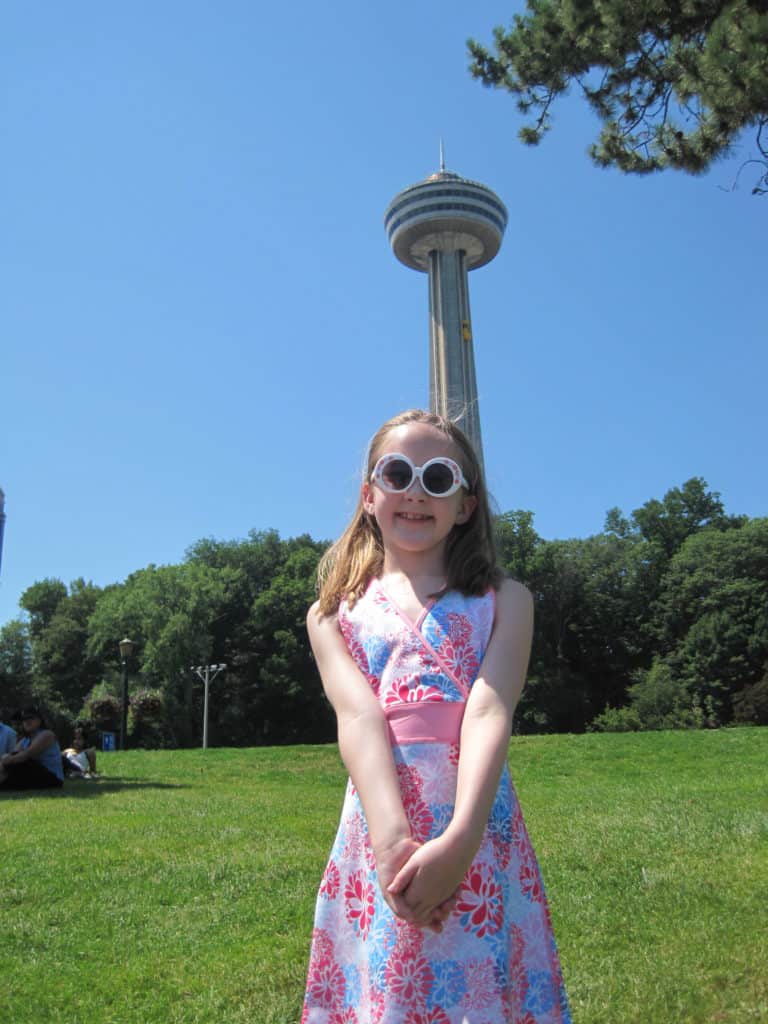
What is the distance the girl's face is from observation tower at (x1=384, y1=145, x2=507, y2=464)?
62.0 meters

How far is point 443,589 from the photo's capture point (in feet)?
7.81

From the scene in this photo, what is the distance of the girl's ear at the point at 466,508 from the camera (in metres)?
2.54

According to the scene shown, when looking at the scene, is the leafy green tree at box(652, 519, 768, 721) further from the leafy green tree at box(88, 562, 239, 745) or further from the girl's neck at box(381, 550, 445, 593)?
the girl's neck at box(381, 550, 445, 593)

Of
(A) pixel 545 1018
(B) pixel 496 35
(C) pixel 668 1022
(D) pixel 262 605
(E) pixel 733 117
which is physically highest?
(D) pixel 262 605

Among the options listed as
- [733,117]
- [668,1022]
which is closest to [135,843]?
[668,1022]

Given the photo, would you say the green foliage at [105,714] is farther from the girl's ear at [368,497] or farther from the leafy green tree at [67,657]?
the girl's ear at [368,497]

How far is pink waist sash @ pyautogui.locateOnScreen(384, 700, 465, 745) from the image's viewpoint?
2080 millimetres

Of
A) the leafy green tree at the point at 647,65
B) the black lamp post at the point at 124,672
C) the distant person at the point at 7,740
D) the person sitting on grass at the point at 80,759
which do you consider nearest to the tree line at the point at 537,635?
the black lamp post at the point at 124,672

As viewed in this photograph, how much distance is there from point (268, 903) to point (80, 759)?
8.66 m

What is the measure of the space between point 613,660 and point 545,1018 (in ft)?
167

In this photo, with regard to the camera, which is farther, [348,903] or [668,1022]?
[668,1022]

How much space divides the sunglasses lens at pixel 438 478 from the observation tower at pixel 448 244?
62.1 m

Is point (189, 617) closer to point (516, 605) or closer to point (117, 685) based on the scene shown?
point (117, 685)

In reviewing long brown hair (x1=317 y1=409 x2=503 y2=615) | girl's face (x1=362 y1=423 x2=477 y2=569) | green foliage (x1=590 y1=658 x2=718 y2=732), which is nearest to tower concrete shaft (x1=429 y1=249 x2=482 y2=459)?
green foliage (x1=590 y1=658 x2=718 y2=732)
